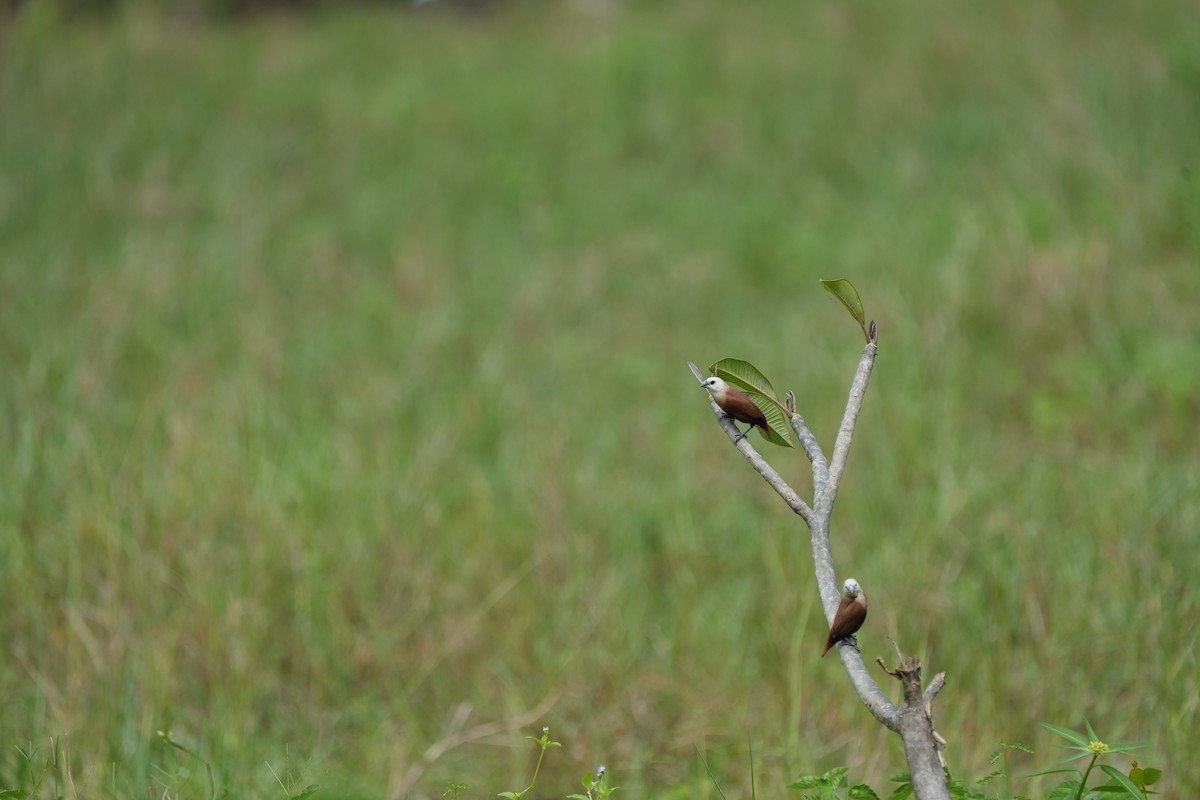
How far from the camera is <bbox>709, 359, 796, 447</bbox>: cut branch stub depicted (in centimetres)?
133

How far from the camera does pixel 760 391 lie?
133 cm

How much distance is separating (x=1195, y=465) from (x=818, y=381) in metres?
1.52

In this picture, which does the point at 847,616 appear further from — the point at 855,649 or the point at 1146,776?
the point at 1146,776

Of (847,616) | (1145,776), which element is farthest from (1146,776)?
(847,616)

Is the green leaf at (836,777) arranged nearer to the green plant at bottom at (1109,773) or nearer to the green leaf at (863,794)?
the green leaf at (863,794)

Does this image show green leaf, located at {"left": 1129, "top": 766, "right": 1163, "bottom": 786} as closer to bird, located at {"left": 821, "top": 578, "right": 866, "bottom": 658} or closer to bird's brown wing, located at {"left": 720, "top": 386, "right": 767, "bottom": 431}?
bird, located at {"left": 821, "top": 578, "right": 866, "bottom": 658}

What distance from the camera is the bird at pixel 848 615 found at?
125 centimetres

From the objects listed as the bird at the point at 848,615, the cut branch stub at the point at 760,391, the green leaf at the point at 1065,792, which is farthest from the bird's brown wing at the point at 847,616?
the green leaf at the point at 1065,792

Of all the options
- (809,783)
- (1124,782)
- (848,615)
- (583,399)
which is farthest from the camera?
(583,399)

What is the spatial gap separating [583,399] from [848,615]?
3412 mm

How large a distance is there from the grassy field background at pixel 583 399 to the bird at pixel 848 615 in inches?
25.2

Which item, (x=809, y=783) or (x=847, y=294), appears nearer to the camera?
(x=847, y=294)

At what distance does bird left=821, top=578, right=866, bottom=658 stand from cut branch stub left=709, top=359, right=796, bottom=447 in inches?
8.0

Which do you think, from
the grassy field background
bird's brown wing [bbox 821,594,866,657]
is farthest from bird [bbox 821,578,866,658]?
the grassy field background
